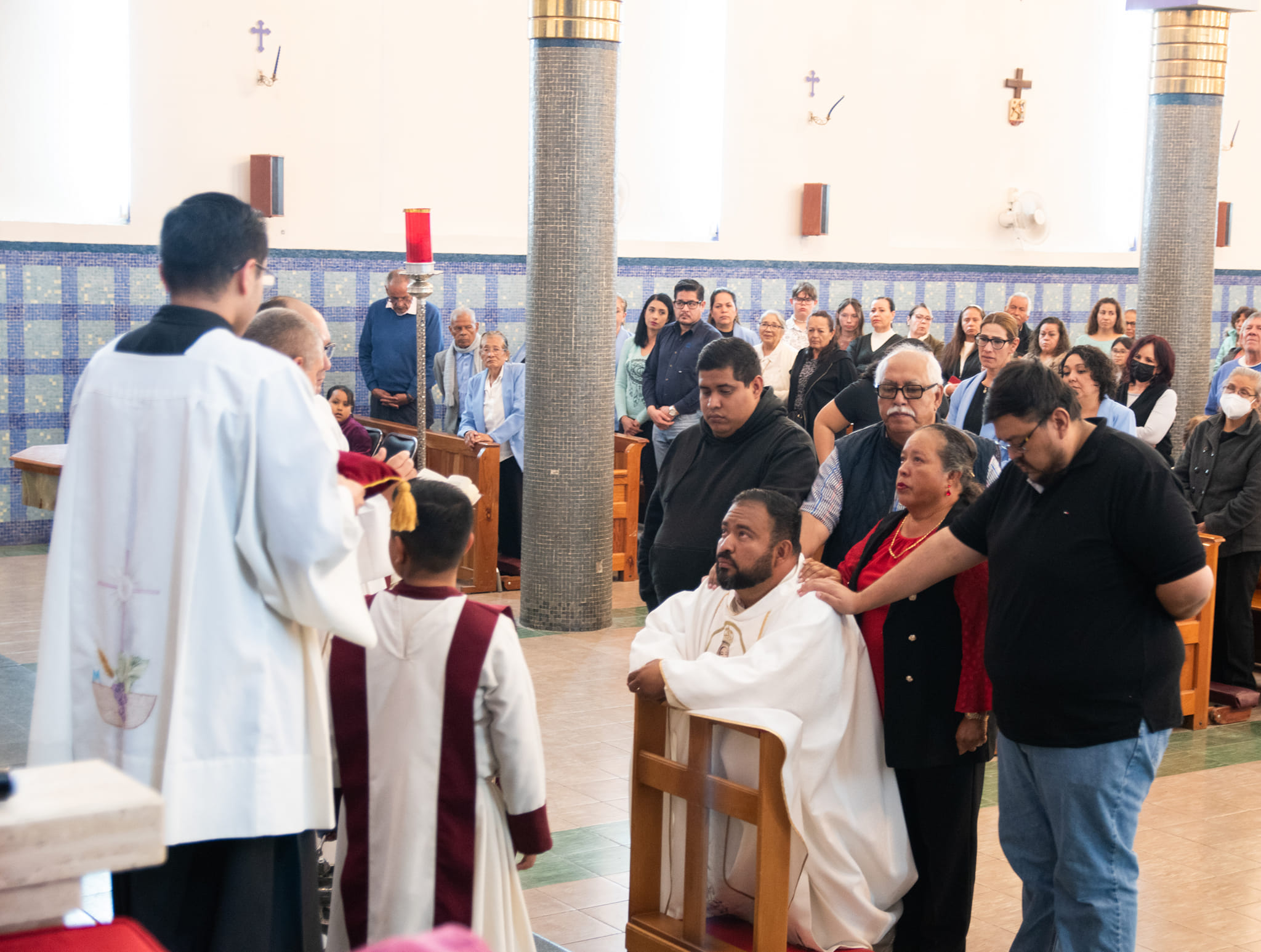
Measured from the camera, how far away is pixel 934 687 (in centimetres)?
392

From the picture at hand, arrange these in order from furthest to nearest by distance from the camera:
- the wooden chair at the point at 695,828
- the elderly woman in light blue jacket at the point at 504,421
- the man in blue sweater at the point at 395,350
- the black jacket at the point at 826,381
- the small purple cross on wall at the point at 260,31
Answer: the man in blue sweater at the point at 395,350
the small purple cross on wall at the point at 260,31
the black jacket at the point at 826,381
the elderly woman in light blue jacket at the point at 504,421
the wooden chair at the point at 695,828

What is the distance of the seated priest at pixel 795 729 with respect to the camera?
3830mm

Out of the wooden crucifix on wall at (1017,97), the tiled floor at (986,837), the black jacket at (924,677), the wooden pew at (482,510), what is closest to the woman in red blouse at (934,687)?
the black jacket at (924,677)

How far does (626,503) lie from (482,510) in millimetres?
1018

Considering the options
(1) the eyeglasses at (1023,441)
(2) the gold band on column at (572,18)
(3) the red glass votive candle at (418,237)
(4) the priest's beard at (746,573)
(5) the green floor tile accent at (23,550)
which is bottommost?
(5) the green floor tile accent at (23,550)

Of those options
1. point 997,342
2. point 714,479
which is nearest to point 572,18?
point 997,342

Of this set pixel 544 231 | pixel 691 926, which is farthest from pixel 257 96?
pixel 691 926

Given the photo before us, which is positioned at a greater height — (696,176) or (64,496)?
(696,176)

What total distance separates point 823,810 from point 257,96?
848 centimetres

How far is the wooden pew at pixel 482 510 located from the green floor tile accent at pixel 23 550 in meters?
3.02

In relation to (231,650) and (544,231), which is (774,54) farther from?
(231,650)

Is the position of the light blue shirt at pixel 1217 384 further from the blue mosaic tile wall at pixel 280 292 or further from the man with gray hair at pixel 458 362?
the man with gray hair at pixel 458 362

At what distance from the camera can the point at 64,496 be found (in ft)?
9.20

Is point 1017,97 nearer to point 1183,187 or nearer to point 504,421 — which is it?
point 1183,187
